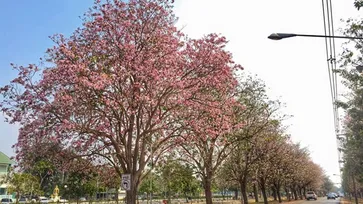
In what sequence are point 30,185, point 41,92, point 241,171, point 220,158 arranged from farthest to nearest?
1. point 30,185
2. point 241,171
3. point 220,158
4. point 41,92

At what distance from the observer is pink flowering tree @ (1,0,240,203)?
1509cm

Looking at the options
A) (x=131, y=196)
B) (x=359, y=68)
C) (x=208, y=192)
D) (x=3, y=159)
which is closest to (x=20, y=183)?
(x=3, y=159)

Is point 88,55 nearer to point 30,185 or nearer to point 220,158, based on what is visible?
point 220,158

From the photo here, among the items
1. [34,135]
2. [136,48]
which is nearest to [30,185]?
[34,135]

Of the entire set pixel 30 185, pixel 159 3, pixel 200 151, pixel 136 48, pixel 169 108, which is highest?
pixel 159 3

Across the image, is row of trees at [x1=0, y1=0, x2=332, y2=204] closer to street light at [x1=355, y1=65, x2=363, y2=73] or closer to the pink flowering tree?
the pink flowering tree

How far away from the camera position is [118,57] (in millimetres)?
15852

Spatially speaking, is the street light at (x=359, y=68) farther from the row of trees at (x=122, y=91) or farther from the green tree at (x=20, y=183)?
the green tree at (x=20, y=183)

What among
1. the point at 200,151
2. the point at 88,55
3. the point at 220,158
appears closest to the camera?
the point at 88,55

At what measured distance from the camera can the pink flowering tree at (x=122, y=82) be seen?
1509 centimetres

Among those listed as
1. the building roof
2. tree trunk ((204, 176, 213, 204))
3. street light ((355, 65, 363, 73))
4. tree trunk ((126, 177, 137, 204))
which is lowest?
tree trunk ((204, 176, 213, 204))

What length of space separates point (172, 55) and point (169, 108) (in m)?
2.75

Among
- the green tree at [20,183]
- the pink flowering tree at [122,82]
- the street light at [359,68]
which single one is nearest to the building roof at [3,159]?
the green tree at [20,183]

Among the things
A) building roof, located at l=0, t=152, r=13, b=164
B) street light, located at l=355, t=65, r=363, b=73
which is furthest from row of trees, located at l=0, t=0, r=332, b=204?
building roof, located at l=0, t=152, r=13, b=164
